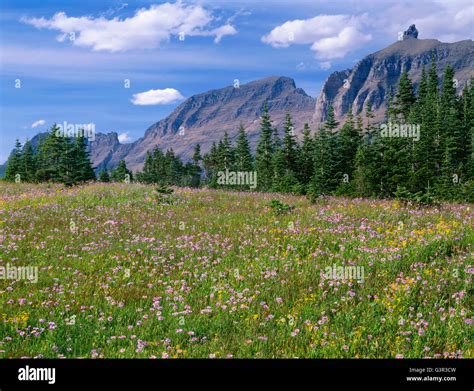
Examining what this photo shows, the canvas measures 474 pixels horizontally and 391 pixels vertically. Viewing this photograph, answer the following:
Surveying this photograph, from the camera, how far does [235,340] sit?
580 centimetres

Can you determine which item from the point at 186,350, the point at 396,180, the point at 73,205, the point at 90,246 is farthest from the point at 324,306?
the point at 396,180

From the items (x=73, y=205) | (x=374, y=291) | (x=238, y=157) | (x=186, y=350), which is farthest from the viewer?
(x=238, y=157)

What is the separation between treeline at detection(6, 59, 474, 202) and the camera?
46375 millimetres

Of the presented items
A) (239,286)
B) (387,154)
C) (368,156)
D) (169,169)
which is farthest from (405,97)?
(239,286)

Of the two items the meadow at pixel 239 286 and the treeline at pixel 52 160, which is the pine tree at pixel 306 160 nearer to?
the treeline at pixel 52 160

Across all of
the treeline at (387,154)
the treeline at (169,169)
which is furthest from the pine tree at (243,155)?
the treeline at (169,169)

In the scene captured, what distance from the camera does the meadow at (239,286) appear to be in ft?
18.7

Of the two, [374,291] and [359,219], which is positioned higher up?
[359,219]

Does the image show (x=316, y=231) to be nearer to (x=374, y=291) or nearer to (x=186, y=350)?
(x=374, y=291)

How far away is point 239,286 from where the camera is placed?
7.98 metres

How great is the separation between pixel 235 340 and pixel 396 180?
42588mm

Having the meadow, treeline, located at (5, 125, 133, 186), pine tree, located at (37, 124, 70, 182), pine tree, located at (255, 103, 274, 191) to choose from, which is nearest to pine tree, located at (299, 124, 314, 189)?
pine tree, located at (255, 103, 274, 191)

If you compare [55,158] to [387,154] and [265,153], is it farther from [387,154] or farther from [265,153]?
[387,154]

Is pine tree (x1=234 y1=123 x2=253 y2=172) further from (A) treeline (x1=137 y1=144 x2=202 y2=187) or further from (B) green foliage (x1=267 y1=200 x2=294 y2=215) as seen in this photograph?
(B) green foliage (x1=267 y1=200 x2=294 y2=215)
